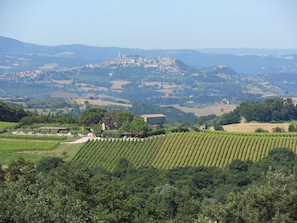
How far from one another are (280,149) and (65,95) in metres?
148

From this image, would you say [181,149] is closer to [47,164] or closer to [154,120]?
[47,164]

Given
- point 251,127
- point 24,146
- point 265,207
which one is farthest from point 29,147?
point 265,207

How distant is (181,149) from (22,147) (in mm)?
11750

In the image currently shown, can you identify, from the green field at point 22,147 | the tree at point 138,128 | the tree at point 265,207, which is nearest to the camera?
the tree at point 265,207

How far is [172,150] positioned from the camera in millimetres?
43656

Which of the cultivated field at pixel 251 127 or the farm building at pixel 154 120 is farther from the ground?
the cultivated field at pixel 251 127

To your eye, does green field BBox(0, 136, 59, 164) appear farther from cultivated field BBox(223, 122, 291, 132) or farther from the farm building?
the farm building

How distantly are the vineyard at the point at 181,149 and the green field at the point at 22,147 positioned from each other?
2.86 metres

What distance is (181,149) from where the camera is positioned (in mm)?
43844

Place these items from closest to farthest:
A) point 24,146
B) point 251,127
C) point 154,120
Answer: point 24,146 → point 251,127 → point 154,120

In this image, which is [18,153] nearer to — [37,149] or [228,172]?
[37,149]

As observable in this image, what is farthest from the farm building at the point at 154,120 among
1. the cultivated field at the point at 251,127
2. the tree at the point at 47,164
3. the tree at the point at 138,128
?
the tree at the point at 47,164

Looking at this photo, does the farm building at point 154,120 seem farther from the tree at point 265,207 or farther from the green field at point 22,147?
the tree at point 265,207

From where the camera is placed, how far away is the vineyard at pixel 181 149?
135 ft
